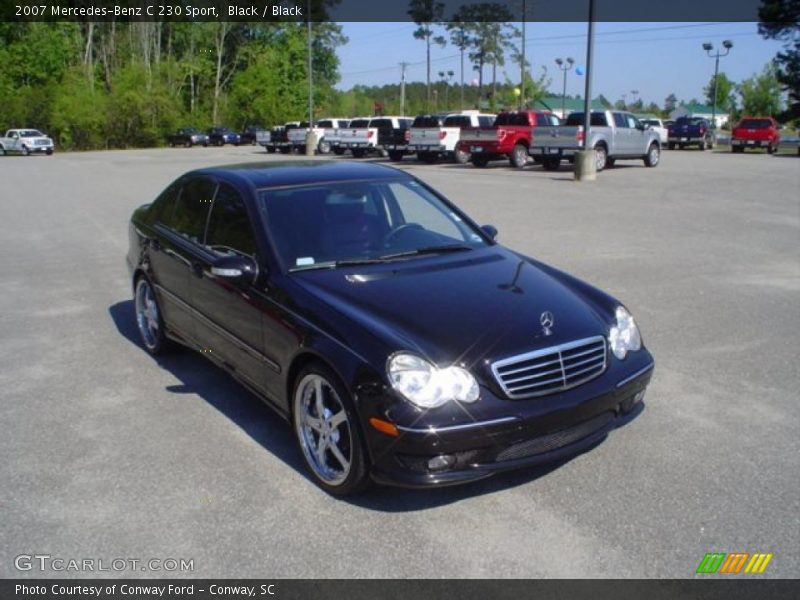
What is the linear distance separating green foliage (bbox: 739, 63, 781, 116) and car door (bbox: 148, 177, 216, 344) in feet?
280

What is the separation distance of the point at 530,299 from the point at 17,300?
6377mm

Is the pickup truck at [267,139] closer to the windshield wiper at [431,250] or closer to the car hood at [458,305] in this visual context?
the windshield wiper at [431,250]

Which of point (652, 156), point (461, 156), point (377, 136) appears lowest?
point (461, 156)

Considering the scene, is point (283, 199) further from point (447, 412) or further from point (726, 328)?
point (726, 328)

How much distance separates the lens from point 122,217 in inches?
599

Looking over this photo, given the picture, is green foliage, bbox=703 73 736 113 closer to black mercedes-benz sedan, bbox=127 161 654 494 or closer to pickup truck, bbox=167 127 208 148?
pickup truck, bbox=167 127 208 148

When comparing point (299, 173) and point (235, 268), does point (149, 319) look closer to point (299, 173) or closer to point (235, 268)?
point (299, 173)

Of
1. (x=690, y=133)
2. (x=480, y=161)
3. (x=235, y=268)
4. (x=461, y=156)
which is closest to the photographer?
(x=235, y=268)

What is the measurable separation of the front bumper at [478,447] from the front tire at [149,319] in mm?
3121

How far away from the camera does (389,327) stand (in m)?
3.76

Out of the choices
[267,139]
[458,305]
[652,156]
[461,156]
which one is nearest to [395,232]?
[458,305]

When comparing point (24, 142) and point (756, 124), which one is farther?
point (24, 142)
